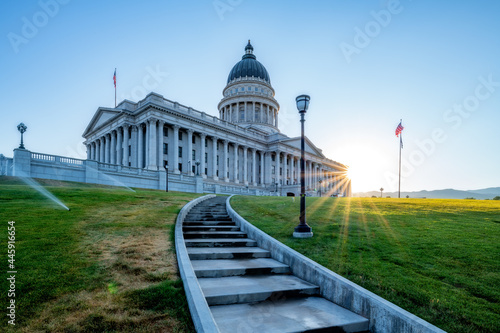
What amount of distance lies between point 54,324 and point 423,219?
41.5 ft

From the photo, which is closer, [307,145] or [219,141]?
[219,141]

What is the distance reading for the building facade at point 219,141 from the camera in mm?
49344

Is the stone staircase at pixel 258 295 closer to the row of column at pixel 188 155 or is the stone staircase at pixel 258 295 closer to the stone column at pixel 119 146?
the row of column at pixel 188 155

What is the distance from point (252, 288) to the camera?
5637mm

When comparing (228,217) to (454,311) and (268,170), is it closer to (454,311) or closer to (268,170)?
(454,311)

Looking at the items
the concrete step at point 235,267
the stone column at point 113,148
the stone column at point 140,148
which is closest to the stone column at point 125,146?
the stone column at point 140,148

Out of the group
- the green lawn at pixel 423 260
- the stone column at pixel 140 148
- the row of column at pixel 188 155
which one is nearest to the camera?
the green lawn at pixel 423 260

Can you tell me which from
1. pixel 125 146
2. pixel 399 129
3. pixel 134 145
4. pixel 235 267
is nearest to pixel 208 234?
pixel 235 267

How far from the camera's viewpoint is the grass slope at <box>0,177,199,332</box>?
13.2 ft

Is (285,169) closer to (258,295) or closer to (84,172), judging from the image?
(84,172)

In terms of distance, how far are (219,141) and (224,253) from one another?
56.6 meters

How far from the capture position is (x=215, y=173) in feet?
192

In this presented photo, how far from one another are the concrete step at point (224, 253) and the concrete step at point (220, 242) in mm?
218

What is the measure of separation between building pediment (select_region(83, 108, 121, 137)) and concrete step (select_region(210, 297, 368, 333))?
5478 cm
